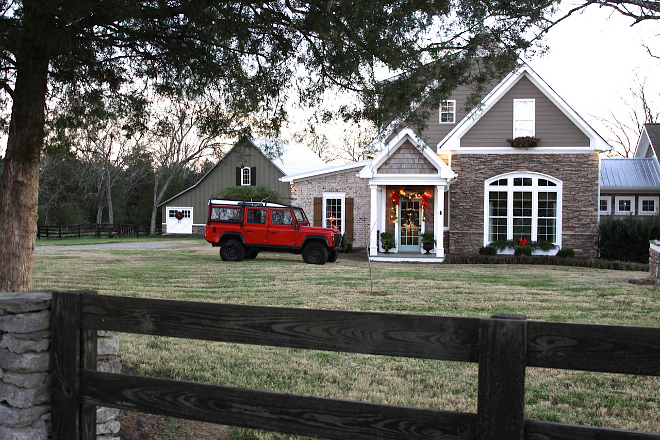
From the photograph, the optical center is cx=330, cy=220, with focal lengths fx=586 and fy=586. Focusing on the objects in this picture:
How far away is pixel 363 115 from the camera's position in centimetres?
693

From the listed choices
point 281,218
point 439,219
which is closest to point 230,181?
point 281,218

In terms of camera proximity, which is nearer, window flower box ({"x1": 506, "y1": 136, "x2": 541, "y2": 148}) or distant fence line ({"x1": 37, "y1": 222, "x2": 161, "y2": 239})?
window flower box ({"x1": 506, "y1": 136, "x2": 541, "y2": 148})

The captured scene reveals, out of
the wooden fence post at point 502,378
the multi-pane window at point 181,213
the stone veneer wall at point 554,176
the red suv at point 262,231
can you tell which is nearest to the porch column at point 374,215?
the red suv at point 262,231

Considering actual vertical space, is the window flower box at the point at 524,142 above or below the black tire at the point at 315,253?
above

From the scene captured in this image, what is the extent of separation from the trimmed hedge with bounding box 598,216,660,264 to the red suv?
9.62 metres

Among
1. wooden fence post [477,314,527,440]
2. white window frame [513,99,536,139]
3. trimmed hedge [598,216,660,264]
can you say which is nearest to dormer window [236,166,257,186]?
white window frame [513,99,536,139]

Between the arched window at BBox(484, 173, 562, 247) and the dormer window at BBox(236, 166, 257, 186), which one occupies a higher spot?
the dormer window at BBox(236, 166, 257, 186)

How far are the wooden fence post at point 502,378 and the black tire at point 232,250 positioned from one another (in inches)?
679

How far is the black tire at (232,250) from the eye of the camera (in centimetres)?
1930

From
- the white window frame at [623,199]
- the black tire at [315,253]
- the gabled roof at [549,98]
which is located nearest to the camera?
the black tire at [315,253]

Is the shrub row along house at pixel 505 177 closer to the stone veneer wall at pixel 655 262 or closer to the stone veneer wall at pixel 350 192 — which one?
the stone veneer wall at pixel 350 192

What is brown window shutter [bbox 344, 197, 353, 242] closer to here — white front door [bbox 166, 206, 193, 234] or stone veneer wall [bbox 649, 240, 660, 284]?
stone veneer wall [bbox 649, 240, 660, 284]

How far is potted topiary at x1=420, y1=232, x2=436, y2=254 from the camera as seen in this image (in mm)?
21141

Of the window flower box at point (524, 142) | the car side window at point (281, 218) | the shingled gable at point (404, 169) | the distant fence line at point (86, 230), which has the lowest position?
the distant fence line at point (86, 230)
